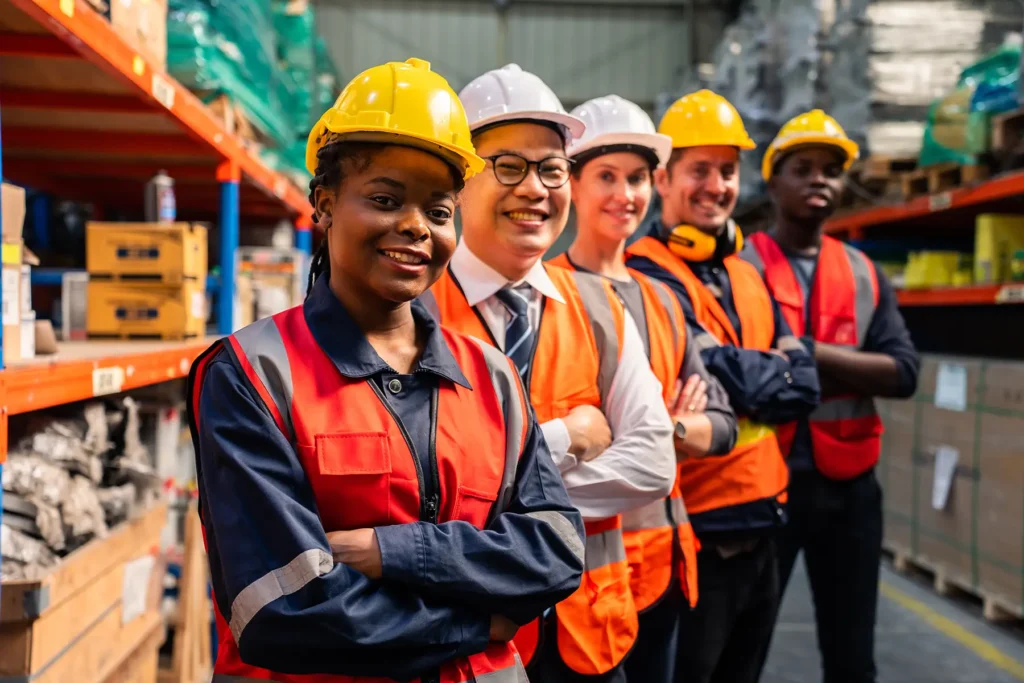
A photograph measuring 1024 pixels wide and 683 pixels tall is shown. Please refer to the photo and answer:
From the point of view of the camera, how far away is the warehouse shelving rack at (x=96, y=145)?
2061 mm

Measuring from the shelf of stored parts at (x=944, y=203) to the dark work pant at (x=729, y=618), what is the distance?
2.86 meters

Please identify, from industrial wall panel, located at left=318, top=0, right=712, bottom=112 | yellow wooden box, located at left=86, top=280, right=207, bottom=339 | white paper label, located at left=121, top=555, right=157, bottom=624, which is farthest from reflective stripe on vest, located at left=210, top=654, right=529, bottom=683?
industrial wall panel, located at left=318, top=0, right=712, bottom=112

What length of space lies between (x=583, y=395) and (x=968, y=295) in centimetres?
385

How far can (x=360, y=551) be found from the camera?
1.31 meters

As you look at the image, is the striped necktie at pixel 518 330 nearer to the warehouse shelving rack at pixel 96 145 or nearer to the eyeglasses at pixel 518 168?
the eyeglasses at pixel 518 168

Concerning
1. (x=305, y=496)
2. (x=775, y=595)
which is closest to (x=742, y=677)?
(x=775, y=595)

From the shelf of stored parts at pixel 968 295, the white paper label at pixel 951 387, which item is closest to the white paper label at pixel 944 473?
the white paper label at pixel 951 387

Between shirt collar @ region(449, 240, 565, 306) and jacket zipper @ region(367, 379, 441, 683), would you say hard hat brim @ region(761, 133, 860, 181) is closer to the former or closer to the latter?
shirt collar @ region(449, 240, 565, 306)

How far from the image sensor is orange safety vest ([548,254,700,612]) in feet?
7.06

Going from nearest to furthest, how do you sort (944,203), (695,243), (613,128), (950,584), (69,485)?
(69,485) → (613,128) → (695,243) → (944,203) → (950,584)

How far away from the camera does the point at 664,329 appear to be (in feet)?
7.70

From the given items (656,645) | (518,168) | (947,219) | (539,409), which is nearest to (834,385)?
(656,645)

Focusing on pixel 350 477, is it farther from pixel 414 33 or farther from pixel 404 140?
pixel 414 33

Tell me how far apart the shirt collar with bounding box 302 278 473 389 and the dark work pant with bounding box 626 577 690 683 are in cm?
103
